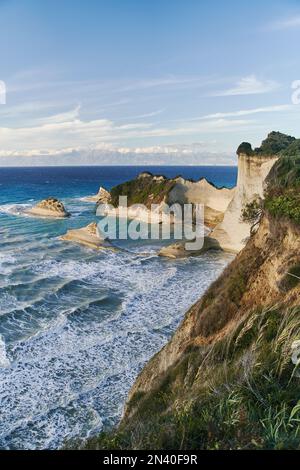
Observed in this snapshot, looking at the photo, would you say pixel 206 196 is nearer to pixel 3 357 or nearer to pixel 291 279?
pixel 3 357

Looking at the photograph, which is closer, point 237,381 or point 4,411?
point 237,381

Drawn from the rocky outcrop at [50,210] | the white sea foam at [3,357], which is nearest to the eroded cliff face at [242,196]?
the white sea foam at [3,357]

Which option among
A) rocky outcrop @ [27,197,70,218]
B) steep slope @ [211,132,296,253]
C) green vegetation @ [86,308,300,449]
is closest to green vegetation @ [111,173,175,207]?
rocky outcrop @ [27,197,70,218]

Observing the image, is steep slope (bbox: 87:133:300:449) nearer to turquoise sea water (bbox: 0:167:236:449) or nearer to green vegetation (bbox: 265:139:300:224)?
green vegetation (bbox: 265:139:300:224)

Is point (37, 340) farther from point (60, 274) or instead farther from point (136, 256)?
point (136, 256)

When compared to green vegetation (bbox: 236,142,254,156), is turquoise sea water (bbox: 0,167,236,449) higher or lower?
lower
